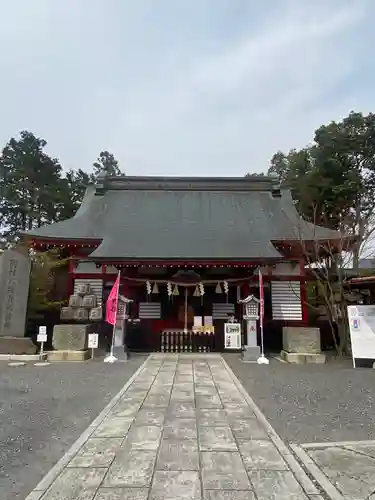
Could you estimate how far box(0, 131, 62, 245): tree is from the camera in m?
29.5

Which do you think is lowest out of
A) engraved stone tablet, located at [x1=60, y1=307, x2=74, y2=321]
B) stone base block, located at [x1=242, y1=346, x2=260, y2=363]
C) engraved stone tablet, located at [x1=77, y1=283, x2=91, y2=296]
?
stone base block, located at [x1=242, y1=346, x2=260, y2=363]

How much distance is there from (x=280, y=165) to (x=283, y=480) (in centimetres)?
3158

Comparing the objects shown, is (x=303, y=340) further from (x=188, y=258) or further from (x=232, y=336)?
(x=188, y=258)

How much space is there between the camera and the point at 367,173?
24531mm

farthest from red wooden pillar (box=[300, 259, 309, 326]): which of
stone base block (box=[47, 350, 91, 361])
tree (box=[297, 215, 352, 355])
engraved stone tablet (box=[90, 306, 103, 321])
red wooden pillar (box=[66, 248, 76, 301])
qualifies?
red wooden pillar (box=[66, 248, 76, 301])

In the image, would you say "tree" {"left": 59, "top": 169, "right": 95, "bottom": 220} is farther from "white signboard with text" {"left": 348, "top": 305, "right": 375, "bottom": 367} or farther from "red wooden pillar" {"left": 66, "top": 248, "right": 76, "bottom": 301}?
"white signboard with text" {"left": 348, "top": 305, "right": 375, "bottom": 367}

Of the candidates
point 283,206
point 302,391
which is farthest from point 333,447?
point 283,206

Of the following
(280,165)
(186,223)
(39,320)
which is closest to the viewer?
(39,320)

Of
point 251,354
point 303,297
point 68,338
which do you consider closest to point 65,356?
point 68,338

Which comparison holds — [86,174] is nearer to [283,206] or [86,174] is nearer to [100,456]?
[283,206]

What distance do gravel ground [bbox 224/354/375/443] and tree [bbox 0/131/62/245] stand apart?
79.2ft

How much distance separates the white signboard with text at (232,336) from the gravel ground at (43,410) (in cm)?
315

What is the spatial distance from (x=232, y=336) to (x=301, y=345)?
2.02 meters

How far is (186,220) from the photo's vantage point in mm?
15492
